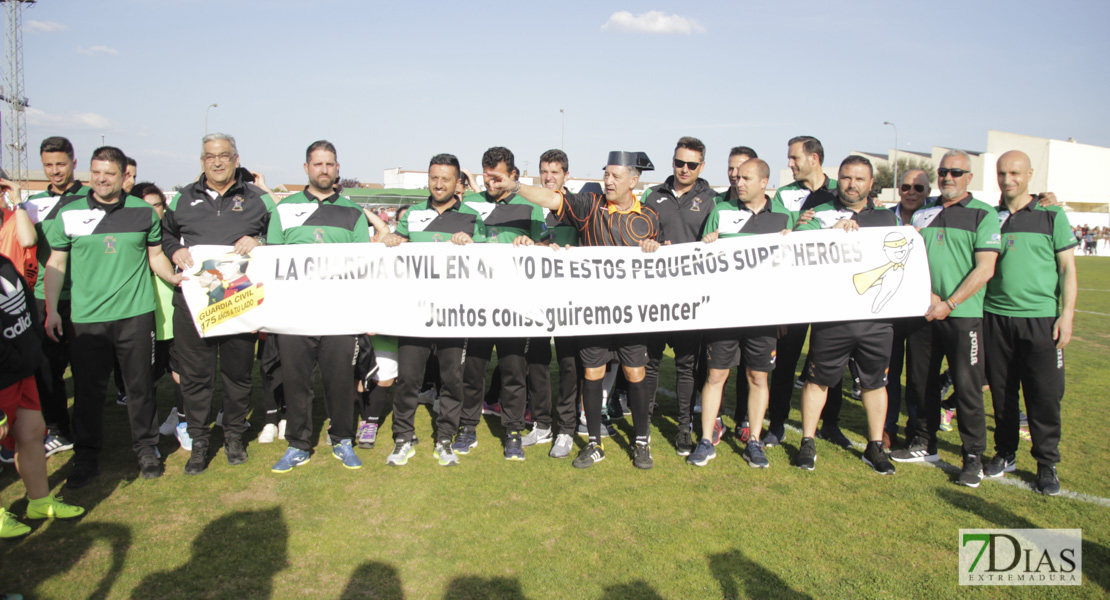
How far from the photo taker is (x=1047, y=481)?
189 inches

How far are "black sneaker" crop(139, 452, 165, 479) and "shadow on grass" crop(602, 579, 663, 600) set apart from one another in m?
3.58

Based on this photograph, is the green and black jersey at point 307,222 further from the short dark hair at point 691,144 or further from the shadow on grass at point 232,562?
the short dark hair at point 691,144

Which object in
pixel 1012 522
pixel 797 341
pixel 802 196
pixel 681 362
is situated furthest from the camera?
pixel 802 196

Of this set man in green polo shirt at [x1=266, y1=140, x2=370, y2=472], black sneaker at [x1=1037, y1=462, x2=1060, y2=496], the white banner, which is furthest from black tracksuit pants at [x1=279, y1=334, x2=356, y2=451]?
black sneaker at [x1=1037, y1=462, x2=1060, y2=496]

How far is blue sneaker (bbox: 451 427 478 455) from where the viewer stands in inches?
220

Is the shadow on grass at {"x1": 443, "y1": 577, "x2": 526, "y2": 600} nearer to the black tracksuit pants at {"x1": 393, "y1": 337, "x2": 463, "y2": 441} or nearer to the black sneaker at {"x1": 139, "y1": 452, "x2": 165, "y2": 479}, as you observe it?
the black tracksuit pants at {"x1": 393, "y1": 337, "x2": 463, "y2": 441}

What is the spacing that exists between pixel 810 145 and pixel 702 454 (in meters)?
2.90

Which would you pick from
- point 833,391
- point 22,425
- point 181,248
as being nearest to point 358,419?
point 181,248

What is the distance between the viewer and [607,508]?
452cm

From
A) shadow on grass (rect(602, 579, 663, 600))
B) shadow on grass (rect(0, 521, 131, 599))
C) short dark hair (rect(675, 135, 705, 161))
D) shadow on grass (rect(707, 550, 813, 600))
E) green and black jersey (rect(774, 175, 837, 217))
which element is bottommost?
shadow on grass (rect(0, 521, 131, 599))

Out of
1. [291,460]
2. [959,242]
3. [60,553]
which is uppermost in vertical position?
[959,242]

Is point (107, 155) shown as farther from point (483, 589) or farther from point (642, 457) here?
point (642, 457)

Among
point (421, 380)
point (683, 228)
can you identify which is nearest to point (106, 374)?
point (421, 380)

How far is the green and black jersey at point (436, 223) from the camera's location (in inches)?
214
